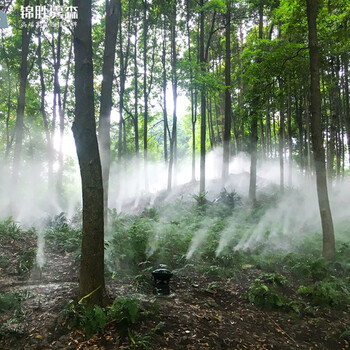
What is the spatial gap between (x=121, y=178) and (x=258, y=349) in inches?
832

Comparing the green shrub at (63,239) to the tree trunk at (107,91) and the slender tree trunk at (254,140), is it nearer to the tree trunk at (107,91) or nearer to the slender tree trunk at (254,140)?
the tree trunk at (107,91)

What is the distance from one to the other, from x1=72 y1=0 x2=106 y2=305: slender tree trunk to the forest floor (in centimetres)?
64

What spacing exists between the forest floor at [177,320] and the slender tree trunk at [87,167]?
0.64 m

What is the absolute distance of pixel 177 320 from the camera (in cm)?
444

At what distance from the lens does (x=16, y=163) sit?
1081cm

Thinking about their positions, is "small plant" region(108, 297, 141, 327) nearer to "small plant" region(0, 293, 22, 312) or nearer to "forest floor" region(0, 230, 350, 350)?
"forest floor" region(0, 230, 350, 350)

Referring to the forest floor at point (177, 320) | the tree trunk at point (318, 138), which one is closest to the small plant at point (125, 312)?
the forest floor at point (177, 320)

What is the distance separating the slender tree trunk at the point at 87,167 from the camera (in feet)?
13.9

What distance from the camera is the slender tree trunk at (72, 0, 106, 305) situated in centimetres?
425

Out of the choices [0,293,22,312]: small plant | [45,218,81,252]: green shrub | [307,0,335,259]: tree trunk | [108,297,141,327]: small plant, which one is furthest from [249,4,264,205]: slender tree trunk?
[0,293,22,312]: small plant

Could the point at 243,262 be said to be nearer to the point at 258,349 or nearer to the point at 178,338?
the point at 258,349

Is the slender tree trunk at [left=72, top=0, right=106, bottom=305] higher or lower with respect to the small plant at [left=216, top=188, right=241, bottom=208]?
higher

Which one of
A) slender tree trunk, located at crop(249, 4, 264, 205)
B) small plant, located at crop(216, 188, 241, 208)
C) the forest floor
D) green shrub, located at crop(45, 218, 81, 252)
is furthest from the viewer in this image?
small plant, located at crop(216, 188, 241, 208)

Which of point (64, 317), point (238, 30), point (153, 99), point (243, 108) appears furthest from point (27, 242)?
point (238, 30)
